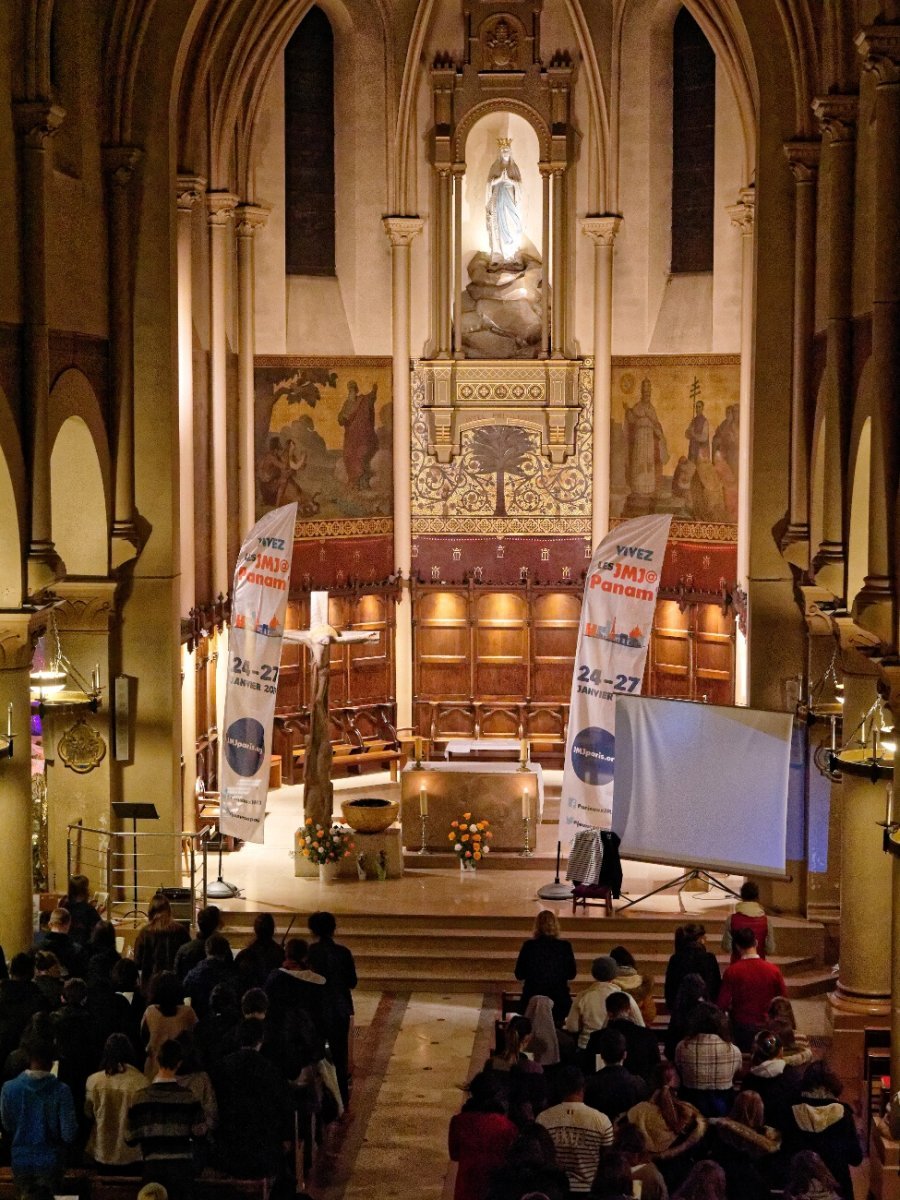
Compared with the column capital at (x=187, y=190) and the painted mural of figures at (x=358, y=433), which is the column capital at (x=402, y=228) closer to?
the painted mural of figures at (x=358, y=433)

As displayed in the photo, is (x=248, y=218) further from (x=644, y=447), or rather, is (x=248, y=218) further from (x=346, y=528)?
(x=644, y=447)

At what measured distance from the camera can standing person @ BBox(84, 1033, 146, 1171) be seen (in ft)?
36.0

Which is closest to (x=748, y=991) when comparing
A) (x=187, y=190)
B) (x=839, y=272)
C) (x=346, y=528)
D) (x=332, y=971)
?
(x=332, y=971)

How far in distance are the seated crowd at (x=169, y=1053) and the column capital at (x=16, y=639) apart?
2.58 meters

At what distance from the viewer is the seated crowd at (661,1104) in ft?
31.7

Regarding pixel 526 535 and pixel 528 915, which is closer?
pixel 528 915

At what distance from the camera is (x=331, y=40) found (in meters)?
27.8

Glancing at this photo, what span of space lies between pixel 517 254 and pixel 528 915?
11251 millimetres

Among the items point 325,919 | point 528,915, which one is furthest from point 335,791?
point 325,919

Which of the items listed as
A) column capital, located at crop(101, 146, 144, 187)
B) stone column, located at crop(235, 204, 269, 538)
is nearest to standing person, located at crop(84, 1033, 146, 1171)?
column capital, located at crop(101, 146, 144, 187)

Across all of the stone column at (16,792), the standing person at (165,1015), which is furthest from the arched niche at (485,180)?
the standing person at (165,1015)

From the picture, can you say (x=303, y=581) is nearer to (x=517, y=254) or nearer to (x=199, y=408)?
(x=199, y=408)

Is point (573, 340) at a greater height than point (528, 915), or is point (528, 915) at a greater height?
point (573, 340)

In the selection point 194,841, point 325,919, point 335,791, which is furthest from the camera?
point 335,791
